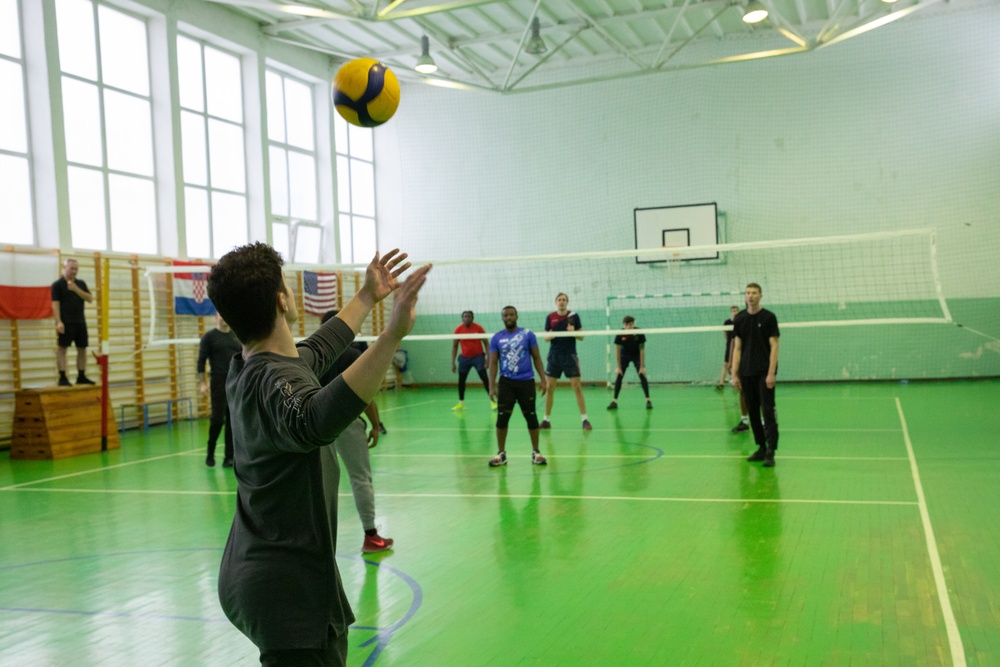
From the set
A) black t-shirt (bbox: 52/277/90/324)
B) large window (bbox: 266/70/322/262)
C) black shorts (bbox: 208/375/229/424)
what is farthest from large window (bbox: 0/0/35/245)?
large window (bbox: 266/70/322/262)

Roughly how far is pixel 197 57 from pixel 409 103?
624cm

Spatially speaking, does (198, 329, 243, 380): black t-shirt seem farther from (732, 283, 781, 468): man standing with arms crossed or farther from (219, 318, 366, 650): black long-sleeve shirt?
(219, 318, 366, 650): black long-sleeve shirt

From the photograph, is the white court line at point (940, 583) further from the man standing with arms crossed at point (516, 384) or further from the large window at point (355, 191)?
the large window at point (355, 191)

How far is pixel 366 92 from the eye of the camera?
573 cm

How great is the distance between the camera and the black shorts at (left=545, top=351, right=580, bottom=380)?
1281 cm

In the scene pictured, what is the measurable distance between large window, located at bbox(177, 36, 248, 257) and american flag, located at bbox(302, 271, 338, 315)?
1786 millimetres

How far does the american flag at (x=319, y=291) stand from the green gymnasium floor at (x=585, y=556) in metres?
8.13

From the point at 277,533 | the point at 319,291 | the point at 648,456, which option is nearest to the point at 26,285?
the point at 319,291

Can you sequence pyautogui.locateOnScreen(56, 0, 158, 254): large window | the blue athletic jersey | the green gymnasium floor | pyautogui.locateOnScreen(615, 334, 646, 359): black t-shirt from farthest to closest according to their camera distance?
pyautogui.locateOnScreen(615, 334, 646, 359): black t-shirt → pyautogui.locateOnScreen(56, 0, 158, 254): large window → the blue athletic jersey → the green gymnasium floor

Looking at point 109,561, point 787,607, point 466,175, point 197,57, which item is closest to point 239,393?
point 787,607

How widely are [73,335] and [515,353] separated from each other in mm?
7248

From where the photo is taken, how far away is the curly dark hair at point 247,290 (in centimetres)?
224

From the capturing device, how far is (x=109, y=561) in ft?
20.9

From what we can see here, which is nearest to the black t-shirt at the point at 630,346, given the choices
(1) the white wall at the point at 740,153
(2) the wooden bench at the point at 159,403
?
(1) the white wall at the point at 740,153
